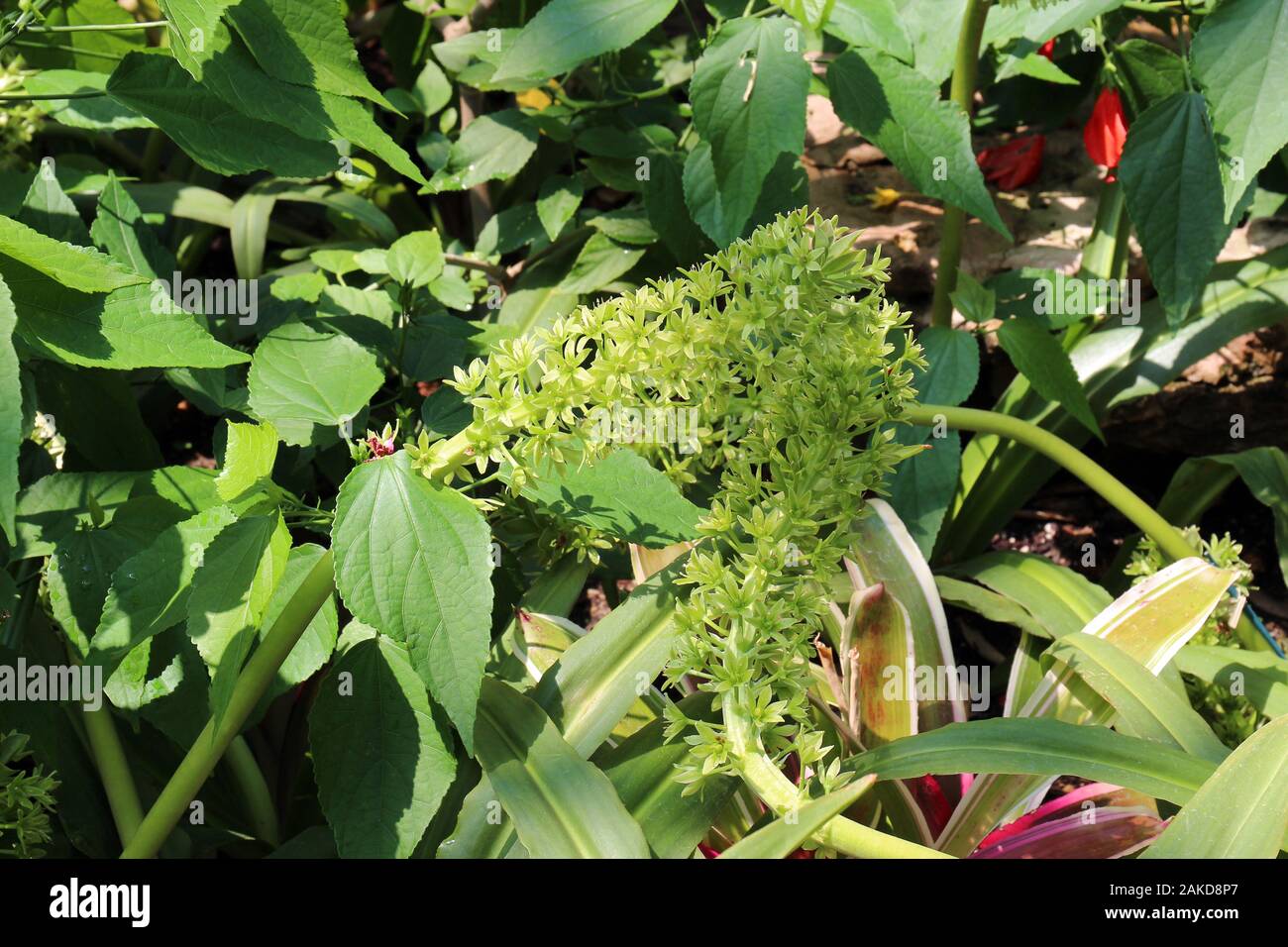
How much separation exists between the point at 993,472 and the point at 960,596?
326mm

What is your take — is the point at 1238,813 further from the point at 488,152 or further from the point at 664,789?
the point at 488,152

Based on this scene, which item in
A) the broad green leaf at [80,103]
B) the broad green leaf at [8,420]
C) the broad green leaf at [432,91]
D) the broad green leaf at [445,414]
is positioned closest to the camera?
the broad green leaf at [8,420]

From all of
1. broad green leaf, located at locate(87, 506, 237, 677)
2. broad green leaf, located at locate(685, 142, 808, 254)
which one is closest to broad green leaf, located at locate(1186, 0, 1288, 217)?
broad green leaf, located at locate(685, 142, 808, 254)

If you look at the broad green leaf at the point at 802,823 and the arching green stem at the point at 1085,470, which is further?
the arching green stem at the point at 1085,470

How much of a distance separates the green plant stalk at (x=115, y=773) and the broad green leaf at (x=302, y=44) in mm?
681

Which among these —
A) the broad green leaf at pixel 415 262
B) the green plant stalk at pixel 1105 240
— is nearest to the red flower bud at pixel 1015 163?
the green plant stalk at pixel 1105 240

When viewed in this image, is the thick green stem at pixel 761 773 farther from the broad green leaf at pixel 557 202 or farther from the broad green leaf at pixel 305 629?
the broad green leaf at pixel 557 202

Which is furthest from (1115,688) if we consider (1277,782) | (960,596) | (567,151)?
(567,151)

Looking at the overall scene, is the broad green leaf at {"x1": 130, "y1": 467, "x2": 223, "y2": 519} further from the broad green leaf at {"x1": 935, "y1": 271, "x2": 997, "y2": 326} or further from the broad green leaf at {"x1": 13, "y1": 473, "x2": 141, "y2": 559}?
the broad green leaf at {"x1": 935, "y1": 271, "x2": 997, "y2": 326}

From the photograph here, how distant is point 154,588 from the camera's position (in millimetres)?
1037

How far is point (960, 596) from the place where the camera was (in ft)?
5.29

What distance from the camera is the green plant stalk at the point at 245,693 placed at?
102 centimetres

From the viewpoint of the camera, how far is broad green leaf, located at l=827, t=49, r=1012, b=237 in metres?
1.54
